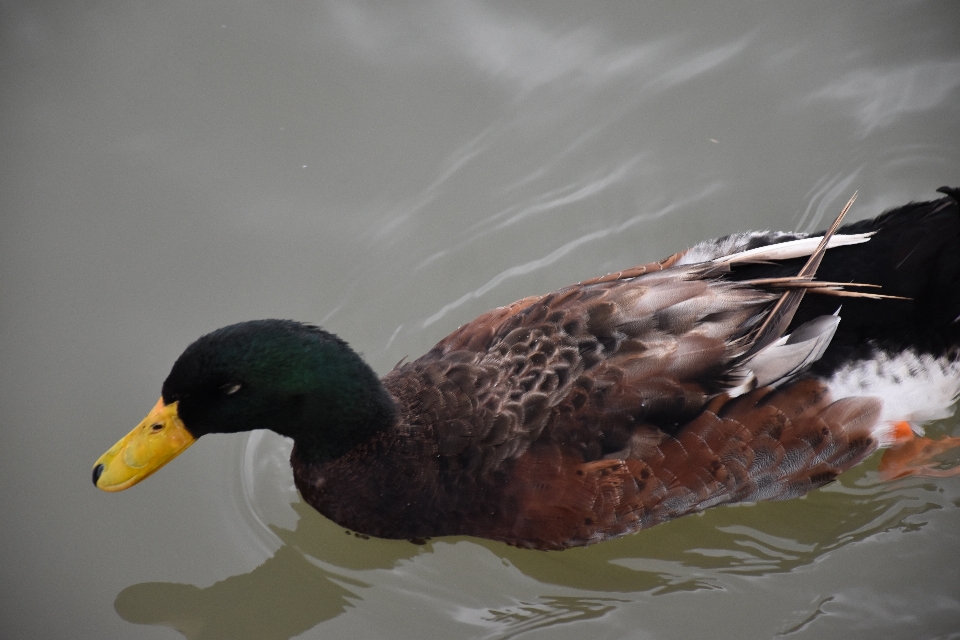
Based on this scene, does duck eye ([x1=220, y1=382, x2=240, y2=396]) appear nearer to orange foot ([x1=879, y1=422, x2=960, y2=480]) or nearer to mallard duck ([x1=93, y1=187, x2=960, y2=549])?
mallard duck ([x1=93, y1=187, x2=960, y2=549])

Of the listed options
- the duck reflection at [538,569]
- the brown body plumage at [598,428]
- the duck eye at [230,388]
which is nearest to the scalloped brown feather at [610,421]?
the brown body plumage at [598,428]

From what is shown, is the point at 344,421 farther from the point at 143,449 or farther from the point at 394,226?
the point at 394,226

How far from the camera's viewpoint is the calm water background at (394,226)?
4840 millimetres

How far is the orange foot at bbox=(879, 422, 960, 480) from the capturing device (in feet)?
16.5

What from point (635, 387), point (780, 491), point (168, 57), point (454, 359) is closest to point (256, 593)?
point (454, 359)

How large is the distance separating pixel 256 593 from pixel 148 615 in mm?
536

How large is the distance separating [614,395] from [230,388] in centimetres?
172

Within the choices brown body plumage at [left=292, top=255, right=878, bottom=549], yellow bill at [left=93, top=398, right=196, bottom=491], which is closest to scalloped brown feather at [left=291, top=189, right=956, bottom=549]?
brown body plumage at [left=292, top=255, right=878, bottom=549]

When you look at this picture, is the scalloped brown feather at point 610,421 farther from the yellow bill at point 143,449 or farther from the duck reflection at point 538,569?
the yellow bill at point 143,449

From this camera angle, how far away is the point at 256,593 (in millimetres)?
4949

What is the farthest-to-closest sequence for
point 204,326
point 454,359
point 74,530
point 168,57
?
point 168,57, point 204,326, point 74,530, point 454,359

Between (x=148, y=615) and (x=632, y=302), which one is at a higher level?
(x=632, y=302)

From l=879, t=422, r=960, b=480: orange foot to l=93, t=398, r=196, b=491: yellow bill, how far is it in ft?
11.7

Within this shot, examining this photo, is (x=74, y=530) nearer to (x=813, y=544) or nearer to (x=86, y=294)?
(x=86, y=294)
